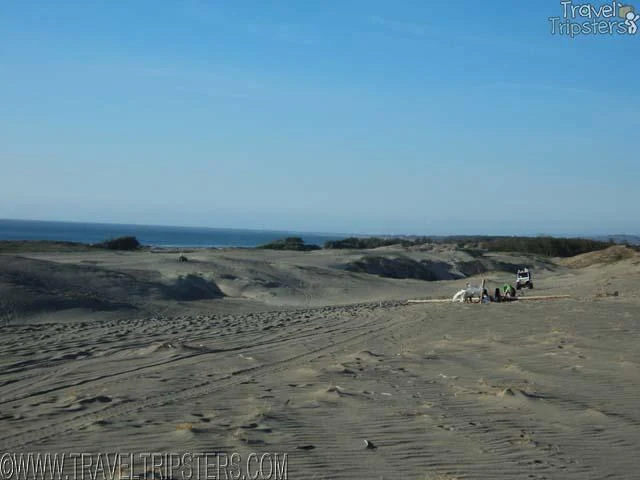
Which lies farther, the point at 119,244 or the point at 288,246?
the point at 288,246

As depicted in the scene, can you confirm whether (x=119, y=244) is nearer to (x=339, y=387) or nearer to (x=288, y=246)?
(x=288, y=246)

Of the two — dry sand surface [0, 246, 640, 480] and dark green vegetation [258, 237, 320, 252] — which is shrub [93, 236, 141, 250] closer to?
dark green vegetation [258, 237, 320, 252]

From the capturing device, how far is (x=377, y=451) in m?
6.00

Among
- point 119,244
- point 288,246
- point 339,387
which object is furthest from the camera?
point 288,246

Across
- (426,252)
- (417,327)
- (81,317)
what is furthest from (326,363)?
(426,252)

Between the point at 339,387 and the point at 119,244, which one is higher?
the point at 119,244

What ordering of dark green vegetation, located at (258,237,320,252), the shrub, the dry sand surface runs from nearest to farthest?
the dry sand surface → the shrub → dark green vegetation, located at (258,237,320,252)

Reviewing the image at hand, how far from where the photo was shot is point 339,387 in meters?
8.59

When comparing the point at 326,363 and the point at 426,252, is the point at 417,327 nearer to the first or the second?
the point at 326,363

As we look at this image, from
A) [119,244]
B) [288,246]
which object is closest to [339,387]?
[119,244]

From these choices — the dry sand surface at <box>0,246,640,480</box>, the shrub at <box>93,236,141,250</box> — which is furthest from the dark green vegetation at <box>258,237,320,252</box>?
the dry sand surface at <box>0,246,640,480</box>

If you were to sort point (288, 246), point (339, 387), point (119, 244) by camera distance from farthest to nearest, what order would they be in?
point (288, 246), point (119, 244), point (339, 387)

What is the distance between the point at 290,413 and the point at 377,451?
149 centimetres

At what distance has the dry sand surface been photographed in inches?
237
